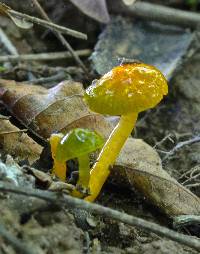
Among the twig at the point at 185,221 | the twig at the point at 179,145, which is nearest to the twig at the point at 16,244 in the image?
the twig at the point at 185,221

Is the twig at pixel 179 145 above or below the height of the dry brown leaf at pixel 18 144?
below

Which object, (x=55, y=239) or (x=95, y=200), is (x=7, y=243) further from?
(x=95, y=200)

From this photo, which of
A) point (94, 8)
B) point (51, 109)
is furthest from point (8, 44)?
point (51, 109)

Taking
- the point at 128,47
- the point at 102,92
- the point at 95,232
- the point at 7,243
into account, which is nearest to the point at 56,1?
the point at 128,47

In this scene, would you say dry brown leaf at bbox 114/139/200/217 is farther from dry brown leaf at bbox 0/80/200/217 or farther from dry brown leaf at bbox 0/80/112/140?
dry brown leaf at bbox 0/80/112/140

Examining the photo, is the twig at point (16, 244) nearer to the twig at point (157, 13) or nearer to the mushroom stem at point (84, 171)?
the mushroom stem at point (84, 171)

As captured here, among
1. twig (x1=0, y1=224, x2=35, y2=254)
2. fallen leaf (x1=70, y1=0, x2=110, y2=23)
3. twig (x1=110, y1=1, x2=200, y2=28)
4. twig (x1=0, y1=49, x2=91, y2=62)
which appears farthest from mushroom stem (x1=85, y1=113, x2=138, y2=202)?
twig (x1=110, y1=1, x2=200, y2=28)

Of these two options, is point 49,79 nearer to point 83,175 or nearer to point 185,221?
point 83,175

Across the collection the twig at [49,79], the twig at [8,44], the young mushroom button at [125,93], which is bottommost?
the twig at [49,79]
